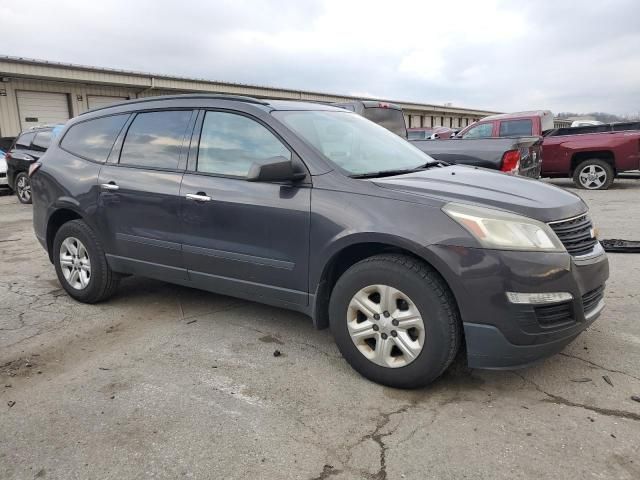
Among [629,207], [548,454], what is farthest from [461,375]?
[629,207]

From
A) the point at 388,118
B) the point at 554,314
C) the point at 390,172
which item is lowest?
the point at 554,314

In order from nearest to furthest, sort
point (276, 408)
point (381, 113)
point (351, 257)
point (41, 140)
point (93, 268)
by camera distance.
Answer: point (276, 408), point (351, 257), point (93, 268), point (381, 113), point (41, 140)

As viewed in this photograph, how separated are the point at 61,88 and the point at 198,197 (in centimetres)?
1839

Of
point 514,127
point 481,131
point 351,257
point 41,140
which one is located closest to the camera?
point 351,257

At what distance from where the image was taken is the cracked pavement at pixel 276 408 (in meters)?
2.36

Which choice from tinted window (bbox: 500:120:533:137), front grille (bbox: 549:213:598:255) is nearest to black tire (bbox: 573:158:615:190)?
tinted window (bbox: 500:120:533:137)

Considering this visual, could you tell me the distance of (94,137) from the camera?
15.2ft

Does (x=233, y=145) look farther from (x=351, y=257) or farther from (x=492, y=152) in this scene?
(x=492, y=152)

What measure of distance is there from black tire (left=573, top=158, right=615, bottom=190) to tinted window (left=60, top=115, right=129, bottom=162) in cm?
1096

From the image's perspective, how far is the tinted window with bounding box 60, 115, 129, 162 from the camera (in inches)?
176

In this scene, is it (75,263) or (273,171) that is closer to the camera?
(273,171)

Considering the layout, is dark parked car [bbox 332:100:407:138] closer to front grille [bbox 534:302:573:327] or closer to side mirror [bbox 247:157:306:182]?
side mirror [bbox 247:157:306:182]

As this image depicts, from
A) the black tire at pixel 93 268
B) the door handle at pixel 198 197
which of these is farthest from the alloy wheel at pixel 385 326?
the black tire at pixel 93 268

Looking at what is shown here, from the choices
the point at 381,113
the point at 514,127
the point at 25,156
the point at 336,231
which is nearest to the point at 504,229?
the point at 336,231
